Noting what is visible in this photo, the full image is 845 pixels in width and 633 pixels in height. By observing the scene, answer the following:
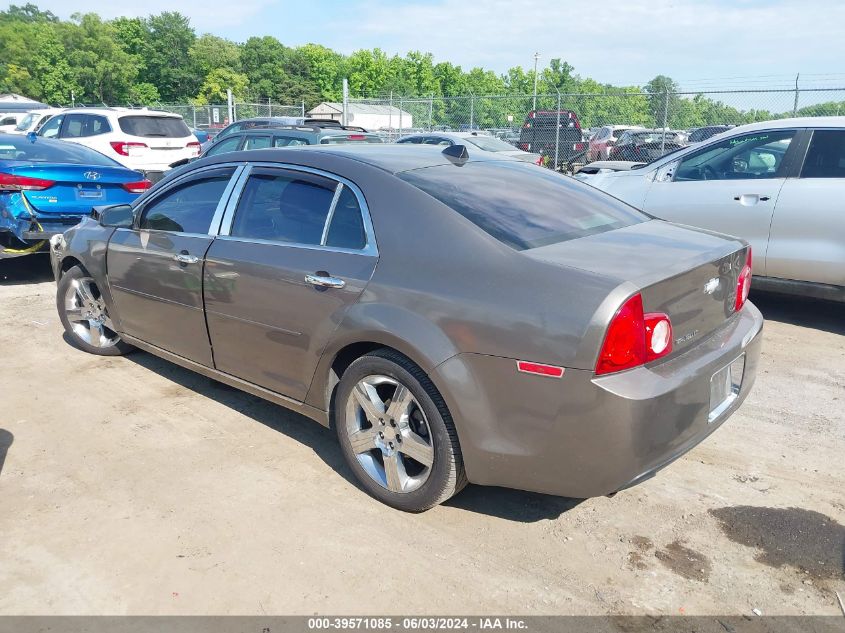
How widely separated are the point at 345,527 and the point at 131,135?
40.0ft

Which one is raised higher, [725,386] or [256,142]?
[256,142]

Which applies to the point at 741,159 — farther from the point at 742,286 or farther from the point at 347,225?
the point at 347,225

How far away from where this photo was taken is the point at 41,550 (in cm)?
298

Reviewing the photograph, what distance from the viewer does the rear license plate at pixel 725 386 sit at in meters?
2.98

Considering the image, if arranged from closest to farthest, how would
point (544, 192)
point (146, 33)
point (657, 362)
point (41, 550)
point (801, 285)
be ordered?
point (657, 362) → point (41, 550) → point (544, 192) → point (801, 285) → point (146, 33)

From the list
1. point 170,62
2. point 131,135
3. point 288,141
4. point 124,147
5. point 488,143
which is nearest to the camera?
point 288,141

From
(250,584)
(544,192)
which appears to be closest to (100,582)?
(250,584)

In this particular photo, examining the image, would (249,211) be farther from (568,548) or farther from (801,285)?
(801,285)

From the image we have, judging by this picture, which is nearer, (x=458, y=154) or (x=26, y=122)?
(x=458, y=154)

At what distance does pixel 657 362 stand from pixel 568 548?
2.89 feet

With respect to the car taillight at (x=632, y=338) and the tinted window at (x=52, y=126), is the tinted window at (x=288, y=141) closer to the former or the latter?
the tinted window at (x=52, y=126)

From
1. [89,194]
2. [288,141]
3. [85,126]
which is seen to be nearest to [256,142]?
[288,141]

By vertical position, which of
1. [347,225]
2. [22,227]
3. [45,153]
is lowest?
[22,227]

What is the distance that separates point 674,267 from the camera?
2891 millimetres
